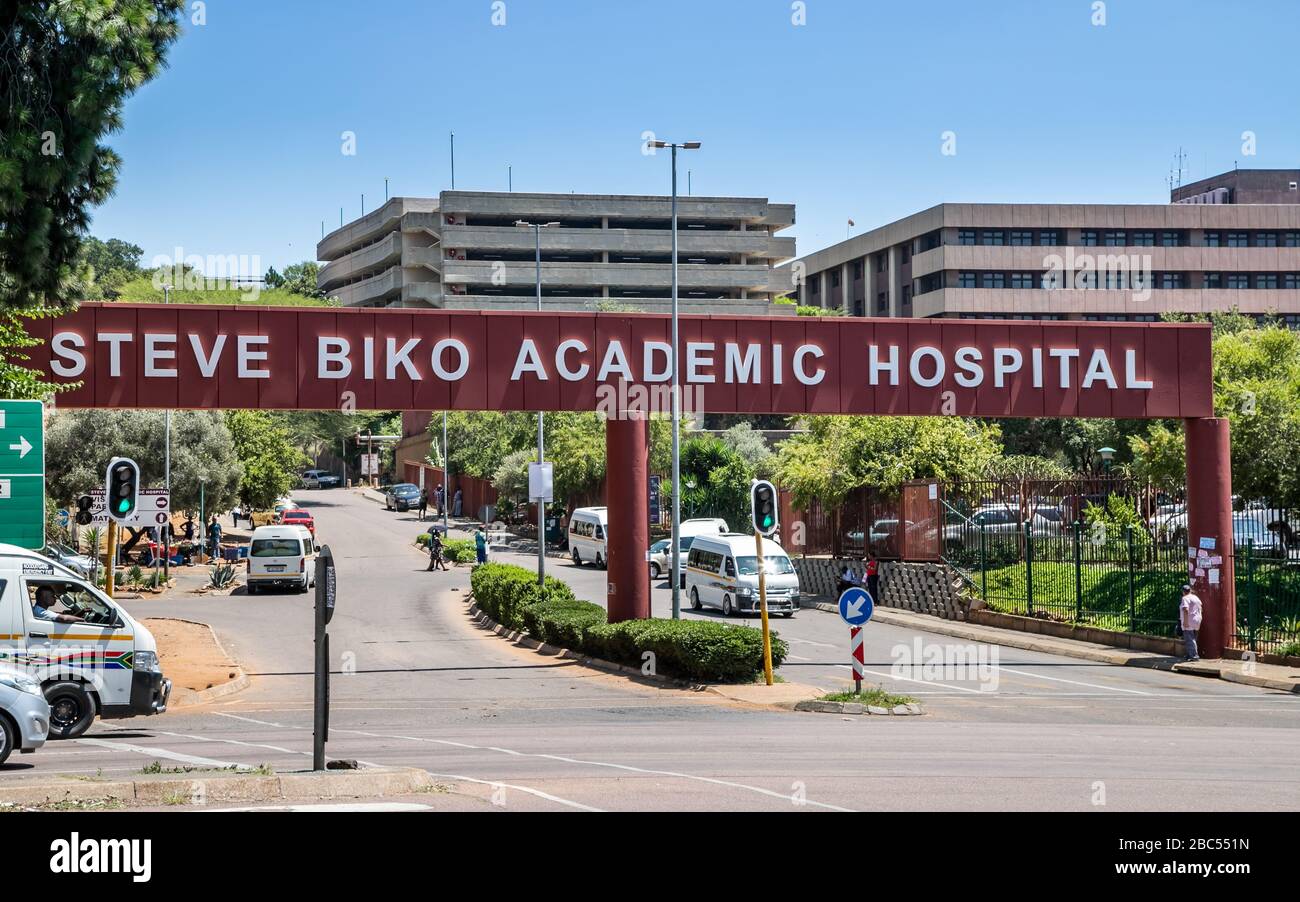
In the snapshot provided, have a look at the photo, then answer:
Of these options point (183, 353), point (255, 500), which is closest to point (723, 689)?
point (183, 353)

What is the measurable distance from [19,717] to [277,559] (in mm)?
32161

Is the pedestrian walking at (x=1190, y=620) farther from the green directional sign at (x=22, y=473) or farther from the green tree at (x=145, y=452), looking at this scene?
the green tree at (x=145, y=452)

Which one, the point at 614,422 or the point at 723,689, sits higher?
the point at 614,422

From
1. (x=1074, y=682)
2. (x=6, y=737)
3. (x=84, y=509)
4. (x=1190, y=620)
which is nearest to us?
(x=6, y=737)

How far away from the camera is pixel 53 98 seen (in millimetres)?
18109

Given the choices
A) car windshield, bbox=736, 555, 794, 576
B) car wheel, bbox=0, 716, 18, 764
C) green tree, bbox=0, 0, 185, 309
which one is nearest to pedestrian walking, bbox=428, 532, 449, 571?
car windshield, bbox=736, 555, 794, 576

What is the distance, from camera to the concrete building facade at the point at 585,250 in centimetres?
11619

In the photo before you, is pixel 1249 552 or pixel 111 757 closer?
pixel 111 757

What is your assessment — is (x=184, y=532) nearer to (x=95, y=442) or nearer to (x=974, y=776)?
(x=95, y=442)

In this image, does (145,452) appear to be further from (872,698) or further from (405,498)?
(872,698)

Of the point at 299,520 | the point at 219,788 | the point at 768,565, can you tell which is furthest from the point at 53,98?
the point at 299,520

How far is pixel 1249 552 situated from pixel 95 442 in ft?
135
